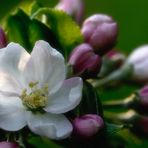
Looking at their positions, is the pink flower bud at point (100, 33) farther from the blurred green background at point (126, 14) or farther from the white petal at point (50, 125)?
the blurred green background at point (126, 14)

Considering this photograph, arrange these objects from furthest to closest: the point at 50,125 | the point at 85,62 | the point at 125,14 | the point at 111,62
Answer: the point at 125,14 → the point at 111,62 → the point at 85,62 → the point at 50,125

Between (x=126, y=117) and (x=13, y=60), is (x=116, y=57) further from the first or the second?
(x=13, y=60)

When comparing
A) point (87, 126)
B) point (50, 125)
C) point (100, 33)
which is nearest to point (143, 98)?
point (100, 33)

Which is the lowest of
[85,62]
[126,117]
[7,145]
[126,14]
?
[126,14]

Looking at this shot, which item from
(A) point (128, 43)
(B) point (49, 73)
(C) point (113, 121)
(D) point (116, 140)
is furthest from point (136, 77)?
(A) point (128, 43)

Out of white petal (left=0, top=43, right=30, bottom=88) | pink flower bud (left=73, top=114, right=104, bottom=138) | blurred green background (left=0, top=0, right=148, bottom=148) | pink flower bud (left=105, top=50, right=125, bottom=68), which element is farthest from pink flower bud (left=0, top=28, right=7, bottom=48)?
blurred green background (left=0, top=0, right=148, bottom=148)

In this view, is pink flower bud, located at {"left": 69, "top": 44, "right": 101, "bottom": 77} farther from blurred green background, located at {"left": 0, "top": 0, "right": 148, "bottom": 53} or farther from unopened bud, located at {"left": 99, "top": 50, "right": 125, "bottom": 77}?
blurred green background, located at {"left": 0, "top": 0, "right": 148, "bottom": 53}
